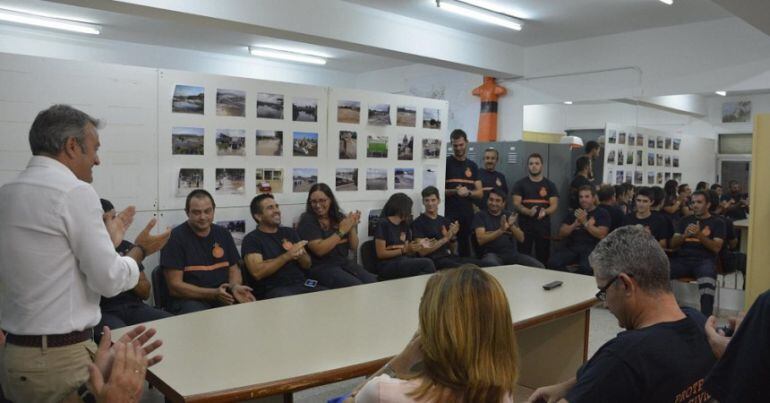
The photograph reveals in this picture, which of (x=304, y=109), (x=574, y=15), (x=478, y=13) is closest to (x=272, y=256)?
(x=304, y=109)

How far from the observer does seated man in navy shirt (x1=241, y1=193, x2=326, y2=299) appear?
421 cm

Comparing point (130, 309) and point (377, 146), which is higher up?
point (377, 146)

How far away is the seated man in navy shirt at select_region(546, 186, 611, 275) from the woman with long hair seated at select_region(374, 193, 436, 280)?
69.0 inches

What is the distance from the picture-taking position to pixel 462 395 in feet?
4.52

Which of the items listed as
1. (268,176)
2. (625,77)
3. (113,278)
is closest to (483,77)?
(625,77)

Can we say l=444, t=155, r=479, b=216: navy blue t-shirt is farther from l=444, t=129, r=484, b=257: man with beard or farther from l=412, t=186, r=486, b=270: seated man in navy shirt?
l=412, t=186, r=486, b=270: seated man in navy shirt

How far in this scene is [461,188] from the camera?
6234mm

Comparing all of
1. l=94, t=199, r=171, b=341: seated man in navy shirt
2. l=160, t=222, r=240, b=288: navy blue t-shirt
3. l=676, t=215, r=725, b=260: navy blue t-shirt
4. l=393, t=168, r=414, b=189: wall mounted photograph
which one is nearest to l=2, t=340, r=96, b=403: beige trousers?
l=94, t=199, r=171, b=341: seated man in navy shirt

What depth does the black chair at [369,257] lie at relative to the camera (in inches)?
203

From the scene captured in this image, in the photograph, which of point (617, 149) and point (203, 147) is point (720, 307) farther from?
point (203, 147)

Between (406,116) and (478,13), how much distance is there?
150 centimetres

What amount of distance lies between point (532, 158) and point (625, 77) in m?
1.88

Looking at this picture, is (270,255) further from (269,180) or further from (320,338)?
A: (320,338)

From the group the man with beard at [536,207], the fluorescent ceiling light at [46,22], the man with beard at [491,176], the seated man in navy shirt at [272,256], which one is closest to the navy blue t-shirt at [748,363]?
the seated man in navy shirt at [272,256]
